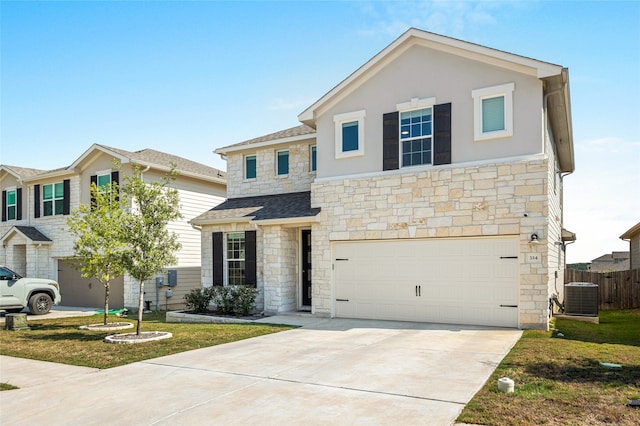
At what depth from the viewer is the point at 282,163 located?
17.3 metres

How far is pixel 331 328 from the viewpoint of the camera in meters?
11.9

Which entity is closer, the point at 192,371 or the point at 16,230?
the point at 192,371

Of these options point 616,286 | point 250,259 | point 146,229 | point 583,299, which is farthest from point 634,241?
point 146,229

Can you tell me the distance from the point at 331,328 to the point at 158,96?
846 cm

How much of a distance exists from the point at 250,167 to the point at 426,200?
799 cm

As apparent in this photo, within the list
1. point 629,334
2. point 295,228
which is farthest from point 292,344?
point 629,334

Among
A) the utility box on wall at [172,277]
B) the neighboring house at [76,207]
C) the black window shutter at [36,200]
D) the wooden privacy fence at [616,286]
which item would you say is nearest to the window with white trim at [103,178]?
the neighboring house at [76,207]

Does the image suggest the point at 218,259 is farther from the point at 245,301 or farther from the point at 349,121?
the point at 349,121

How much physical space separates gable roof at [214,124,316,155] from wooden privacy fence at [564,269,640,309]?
1139cm

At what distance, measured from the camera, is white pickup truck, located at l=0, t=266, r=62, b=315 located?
16266 mm

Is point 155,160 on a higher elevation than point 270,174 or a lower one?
higher

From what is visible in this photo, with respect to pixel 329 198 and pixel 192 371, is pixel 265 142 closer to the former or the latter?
pixel 329 198

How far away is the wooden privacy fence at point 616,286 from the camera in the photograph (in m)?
17.4

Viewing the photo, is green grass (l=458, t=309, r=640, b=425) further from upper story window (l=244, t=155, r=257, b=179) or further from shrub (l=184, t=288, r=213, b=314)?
upper story window (l=244, t=155, r=257, b=179)
